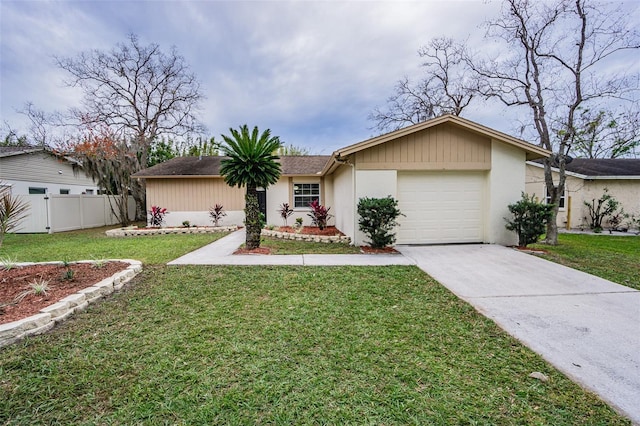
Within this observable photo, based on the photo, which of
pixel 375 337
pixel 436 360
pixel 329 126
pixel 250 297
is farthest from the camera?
pixel 329 126

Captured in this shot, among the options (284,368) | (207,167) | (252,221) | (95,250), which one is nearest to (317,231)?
(252,221)

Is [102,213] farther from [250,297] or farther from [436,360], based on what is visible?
[436,360]

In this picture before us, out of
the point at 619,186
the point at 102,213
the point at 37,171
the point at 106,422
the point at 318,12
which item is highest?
the point at 318,12

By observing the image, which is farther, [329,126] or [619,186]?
[329,126]

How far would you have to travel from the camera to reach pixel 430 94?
18406 millimetres

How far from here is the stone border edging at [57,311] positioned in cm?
306

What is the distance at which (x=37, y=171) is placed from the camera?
15.5 metres

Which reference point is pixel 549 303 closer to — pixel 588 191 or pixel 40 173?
pixel 588 191

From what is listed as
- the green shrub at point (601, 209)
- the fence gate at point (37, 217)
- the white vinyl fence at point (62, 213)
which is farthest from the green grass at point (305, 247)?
the green shrub at point (601, 209)

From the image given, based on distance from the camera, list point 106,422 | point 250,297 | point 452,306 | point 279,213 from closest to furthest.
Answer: point 106,422, point 452,306, point 250,297, point 279,213

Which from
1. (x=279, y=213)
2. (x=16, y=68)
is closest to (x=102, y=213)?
(x=16, y=68)

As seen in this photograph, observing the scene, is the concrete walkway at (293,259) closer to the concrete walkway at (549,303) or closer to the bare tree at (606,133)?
the concrete walkway at (549,303)

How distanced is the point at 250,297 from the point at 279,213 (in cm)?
913

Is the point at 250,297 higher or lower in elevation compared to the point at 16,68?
lower
